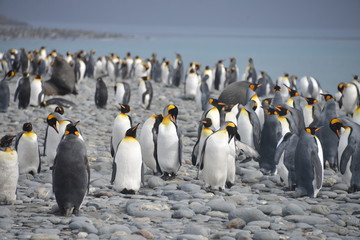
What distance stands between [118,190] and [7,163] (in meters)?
1.19

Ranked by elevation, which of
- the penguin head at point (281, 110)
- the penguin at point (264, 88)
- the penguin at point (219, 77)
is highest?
the penguin at point (219, 77)

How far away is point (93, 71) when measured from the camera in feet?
69.2

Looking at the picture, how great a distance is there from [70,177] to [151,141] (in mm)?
1874

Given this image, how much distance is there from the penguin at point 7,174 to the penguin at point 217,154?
2055 mm

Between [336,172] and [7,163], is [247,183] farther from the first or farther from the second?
[7,163]

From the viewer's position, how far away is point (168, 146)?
20.2ft

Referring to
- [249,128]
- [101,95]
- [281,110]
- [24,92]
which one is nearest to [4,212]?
[249,128]

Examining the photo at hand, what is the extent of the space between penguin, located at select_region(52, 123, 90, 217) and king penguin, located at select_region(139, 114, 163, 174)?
174 centimetres

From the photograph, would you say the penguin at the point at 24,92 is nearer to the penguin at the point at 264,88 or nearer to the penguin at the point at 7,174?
the penguin at the point at 7,174

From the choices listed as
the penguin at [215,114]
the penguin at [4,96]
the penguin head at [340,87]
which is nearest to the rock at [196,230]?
the penguin at [215,114]

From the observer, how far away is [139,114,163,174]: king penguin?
629 cm

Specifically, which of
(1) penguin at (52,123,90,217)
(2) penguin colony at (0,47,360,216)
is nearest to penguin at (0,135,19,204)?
(2) penguin colony at (0,47,360,216)

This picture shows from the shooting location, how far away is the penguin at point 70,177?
452cm

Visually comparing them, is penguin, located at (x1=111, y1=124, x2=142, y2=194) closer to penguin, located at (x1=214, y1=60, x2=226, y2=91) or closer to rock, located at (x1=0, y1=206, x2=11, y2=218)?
rock, located at (x1=0, y1=206, x2=11, y2=218)
